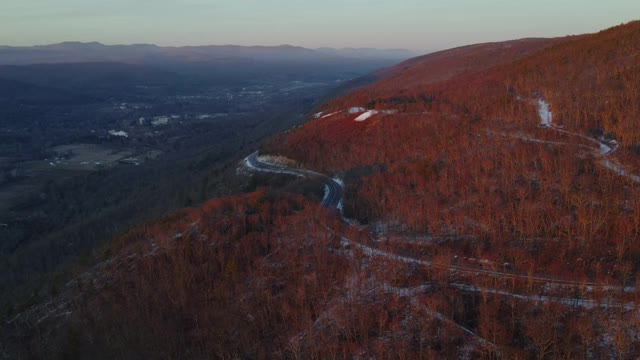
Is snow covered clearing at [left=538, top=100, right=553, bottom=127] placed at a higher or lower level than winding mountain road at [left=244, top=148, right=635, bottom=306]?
higher

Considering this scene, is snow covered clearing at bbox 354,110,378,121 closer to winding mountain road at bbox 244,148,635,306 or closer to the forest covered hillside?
the forest covered hillside

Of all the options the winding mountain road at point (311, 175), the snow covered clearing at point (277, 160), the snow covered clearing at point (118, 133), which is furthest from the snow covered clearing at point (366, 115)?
the snow covered clearing at point (118, 133)

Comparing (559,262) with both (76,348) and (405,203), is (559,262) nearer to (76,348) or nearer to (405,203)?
(405,203)

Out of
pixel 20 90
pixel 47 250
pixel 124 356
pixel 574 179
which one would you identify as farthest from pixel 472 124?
pixel 20 90

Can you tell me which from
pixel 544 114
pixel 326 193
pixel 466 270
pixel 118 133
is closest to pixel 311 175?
pixel 326 193

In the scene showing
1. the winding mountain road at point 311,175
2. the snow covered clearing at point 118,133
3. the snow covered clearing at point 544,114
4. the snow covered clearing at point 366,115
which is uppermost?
the snow covered clearing at point 544,114

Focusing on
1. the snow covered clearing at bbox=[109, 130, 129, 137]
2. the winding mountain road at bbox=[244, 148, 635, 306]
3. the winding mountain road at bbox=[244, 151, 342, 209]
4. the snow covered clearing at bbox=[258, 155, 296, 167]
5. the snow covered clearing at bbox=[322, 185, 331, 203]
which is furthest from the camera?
the snow covered clearing at bbox=[109, 130, 129, 137]

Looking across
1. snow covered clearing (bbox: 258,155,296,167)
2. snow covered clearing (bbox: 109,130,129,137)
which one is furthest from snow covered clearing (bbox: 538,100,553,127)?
snow covered clearing (bbox: 109,130,129,137)

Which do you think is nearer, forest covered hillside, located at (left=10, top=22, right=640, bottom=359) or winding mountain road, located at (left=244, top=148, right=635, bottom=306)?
forest covered hillside, located at (left=10, top=22, right=640, bottom=359)

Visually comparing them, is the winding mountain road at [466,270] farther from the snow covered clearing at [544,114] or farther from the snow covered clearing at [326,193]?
the snow covered clearing at [544,114]

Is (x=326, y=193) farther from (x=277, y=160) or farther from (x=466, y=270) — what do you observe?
(x=466, y=270)

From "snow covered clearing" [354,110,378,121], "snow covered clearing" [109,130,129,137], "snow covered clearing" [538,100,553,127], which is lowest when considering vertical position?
"snow covered clearing" [109,130,129,137]
